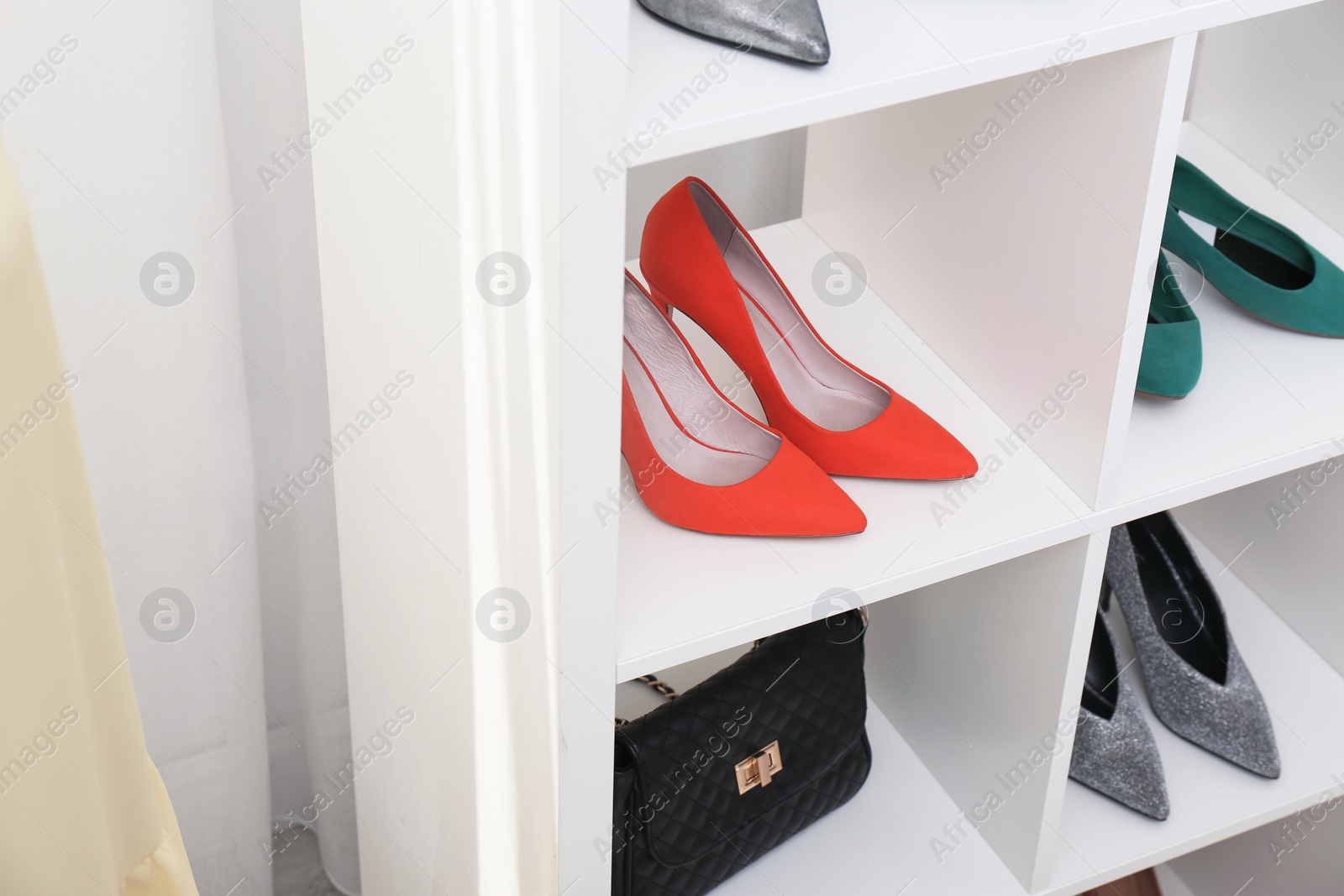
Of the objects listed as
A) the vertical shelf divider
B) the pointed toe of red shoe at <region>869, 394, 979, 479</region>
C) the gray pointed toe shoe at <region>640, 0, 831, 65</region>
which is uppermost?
the gray pointed toe shoe at <region>640, 0, 831, 65</region>

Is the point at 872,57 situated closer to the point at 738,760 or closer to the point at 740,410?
the point at 740,410

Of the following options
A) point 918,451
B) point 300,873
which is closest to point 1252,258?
point 918,451

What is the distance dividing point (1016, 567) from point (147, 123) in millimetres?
795

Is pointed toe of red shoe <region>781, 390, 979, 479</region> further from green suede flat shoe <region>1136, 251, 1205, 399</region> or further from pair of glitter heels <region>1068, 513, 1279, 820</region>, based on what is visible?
pair of glitter heels <region>1068, 513, 1279, 820</region>

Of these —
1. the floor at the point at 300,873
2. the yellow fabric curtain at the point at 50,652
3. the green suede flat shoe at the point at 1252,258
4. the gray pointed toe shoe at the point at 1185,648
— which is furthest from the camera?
the floor at the point at 300,873

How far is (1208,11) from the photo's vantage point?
744 millimetres

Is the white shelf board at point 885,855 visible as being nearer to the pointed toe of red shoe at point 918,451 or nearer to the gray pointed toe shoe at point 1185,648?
the gray pointed toe shoe at point 1185,648

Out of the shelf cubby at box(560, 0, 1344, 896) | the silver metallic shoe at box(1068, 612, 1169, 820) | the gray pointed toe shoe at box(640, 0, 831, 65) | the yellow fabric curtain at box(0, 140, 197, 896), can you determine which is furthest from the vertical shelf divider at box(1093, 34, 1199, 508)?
the yellow fabric curtain at box(0, 140, 197, 896)

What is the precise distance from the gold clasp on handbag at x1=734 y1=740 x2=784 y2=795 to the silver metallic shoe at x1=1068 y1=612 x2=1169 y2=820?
292mm

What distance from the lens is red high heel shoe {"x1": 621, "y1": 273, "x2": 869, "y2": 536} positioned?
2.94ft

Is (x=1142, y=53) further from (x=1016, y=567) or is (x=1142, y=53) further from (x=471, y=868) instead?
(x=471, y=868)

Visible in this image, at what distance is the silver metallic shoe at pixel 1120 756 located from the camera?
1.20m

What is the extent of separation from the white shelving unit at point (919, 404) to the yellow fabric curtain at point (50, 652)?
0.25 meters

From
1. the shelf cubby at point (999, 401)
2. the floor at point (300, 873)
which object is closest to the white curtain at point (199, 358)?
the floor at point (300, 873)
